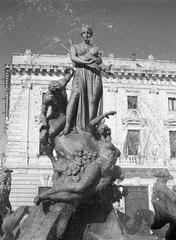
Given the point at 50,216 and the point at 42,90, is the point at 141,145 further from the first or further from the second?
the point at 50,216

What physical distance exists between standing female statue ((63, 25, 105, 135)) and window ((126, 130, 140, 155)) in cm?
1948

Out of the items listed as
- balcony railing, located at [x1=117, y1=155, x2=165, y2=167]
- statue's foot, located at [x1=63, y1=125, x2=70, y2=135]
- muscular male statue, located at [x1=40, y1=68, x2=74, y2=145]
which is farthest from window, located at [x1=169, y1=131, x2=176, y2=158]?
statue's foot, located at [x1=63, y1=125, x2=70, y2=135]

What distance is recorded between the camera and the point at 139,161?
83.8 feet

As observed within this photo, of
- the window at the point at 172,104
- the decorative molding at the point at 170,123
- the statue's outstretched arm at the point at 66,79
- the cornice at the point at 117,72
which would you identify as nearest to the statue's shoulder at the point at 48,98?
the statue's outstretched arm at the point at 66,79

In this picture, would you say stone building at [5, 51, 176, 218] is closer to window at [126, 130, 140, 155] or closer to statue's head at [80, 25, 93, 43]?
window at [126, 130, 140, 155]

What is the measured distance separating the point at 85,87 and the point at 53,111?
776mm

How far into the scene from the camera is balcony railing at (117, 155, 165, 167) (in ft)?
82.9

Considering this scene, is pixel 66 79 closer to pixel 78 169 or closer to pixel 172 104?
pixel 78 169

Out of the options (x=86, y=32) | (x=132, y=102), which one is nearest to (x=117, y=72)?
(x=132, y=102)

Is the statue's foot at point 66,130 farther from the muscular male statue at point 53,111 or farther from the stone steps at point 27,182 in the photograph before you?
the stone steps at point 27,182

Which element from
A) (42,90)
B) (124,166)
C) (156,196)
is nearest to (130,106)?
(124,166)

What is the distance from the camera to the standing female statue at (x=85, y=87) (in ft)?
21.1

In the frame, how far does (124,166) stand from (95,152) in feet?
65.4

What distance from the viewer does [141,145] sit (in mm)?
26266
